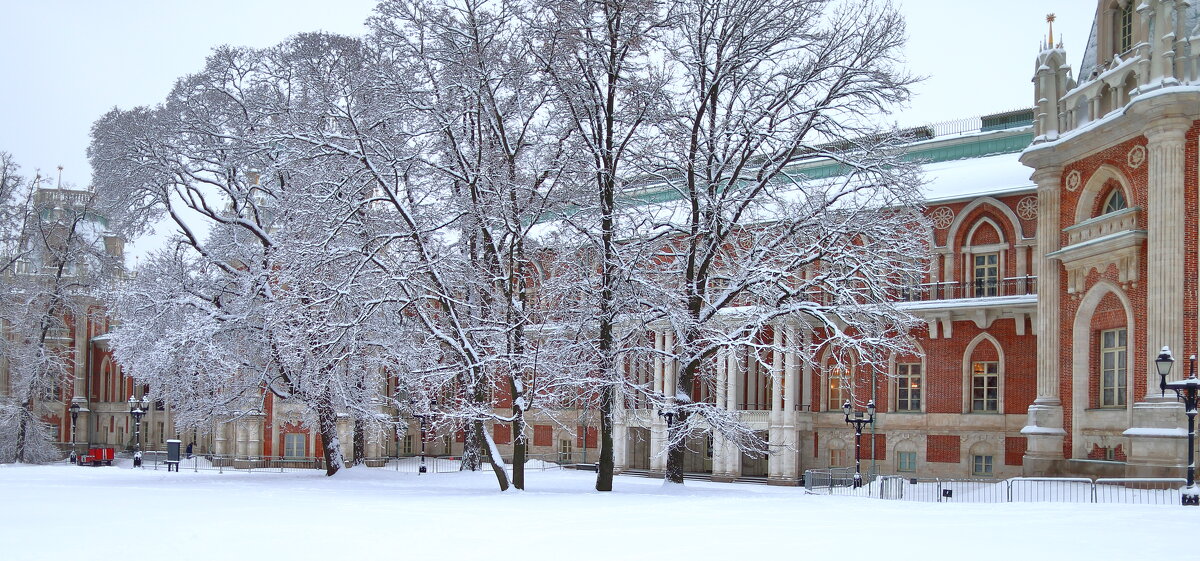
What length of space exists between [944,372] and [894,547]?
87.3ft

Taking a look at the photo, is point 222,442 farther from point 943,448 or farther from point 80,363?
point 943,448

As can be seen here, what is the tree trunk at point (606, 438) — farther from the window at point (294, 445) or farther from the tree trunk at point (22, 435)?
the tree trunk at point (22, 435)

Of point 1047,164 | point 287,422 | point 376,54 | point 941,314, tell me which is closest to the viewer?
point 376,54

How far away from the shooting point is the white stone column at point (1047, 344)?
94.9 feet

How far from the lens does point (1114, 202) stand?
27.9 metres

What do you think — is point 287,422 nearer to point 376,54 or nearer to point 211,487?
point 211,487

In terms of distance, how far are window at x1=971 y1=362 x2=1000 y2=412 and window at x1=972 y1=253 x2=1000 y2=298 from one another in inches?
93.7

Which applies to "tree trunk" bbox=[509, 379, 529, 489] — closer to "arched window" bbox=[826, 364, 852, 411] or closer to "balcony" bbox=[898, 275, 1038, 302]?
"balcony" bbox=[898, 275, 1038, 302]

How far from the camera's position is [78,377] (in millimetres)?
60812

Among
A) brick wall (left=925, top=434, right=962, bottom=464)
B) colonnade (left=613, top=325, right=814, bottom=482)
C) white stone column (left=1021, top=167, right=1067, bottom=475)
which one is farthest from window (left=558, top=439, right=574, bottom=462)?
white stone column (left=1021, top=167, right=1067, bottom=475)

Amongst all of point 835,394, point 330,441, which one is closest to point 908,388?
point 835,394

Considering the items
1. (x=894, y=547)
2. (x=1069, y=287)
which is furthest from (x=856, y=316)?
(x=894, y=547)

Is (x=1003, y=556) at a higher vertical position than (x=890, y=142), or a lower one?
lower

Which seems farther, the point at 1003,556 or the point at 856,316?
the point at 856,316
